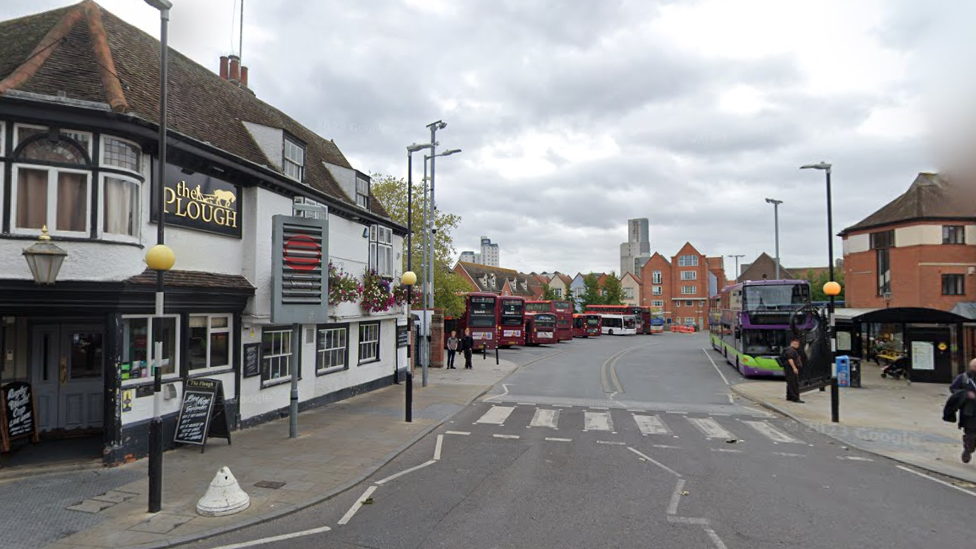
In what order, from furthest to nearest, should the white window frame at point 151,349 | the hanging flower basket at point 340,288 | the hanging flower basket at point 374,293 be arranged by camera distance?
the hanging flower basket at point 374,293
the hanging flower basket at point 340,288
the white window frame at point 151,349

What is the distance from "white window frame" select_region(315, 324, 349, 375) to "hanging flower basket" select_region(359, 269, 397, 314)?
3.18ft

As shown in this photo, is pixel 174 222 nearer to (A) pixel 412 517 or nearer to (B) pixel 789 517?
(A) pixel 412 517

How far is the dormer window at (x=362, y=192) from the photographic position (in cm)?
1862

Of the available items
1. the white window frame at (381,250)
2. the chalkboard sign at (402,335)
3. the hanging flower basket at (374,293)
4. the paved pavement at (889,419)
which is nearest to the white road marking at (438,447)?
the hanging flower basket at (374,293)

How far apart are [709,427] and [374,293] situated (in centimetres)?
1025

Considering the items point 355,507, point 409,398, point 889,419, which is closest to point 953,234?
point 889,419

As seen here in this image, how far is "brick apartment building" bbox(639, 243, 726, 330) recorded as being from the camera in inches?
3428

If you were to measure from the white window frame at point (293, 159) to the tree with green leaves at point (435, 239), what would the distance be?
19017 mm

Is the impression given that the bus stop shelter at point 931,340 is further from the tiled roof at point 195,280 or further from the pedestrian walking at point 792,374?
the tiled roof at point 195,280

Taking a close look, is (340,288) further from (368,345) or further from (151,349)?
(151,349)

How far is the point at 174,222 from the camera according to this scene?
10.2 meters

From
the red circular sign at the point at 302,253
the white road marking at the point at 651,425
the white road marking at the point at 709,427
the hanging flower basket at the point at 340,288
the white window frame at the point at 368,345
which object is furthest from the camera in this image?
the white window frame at the point at 368,345

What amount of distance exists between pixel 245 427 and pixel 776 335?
2036 cm

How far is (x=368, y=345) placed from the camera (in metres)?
18.2
